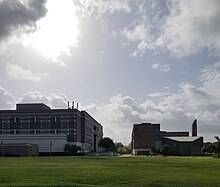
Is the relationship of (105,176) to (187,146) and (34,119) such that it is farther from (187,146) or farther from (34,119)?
(187,146)

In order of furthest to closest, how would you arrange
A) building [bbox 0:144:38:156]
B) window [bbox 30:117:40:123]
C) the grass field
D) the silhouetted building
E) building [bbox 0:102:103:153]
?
the silhouetted building → window [bbox 30:117:40:123] → building [bbox 0:102:103:153] → building [bbox 0:144:38:156] → the grass field

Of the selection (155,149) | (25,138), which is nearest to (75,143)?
(25,138)

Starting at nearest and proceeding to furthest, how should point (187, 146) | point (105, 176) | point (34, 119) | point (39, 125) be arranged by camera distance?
point (105, 176)
point (39, 125)
point (34, 119)
point (187, 146)

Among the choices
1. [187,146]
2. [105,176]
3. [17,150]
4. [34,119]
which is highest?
[34,119]

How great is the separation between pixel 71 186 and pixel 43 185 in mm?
1537

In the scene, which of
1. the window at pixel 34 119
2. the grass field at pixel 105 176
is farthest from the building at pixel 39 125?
the grass field at pixel 105 176

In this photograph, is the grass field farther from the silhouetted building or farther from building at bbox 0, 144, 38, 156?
the silhouetted building

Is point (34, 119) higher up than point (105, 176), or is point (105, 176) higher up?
point (34, 119)

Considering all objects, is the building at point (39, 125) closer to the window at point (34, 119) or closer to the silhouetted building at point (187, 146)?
the window at point (34, 119)

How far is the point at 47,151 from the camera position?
165000mm

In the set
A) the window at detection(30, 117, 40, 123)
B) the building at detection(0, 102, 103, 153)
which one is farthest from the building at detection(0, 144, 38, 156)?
the window at detection(30, 117, 40, 123)

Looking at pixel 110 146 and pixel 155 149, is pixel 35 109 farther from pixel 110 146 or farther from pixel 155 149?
pixel 155 149

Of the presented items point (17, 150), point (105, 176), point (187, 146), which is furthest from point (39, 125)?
point (105, 176)

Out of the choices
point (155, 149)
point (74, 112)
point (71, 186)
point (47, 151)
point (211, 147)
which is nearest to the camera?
point (71, 186)
